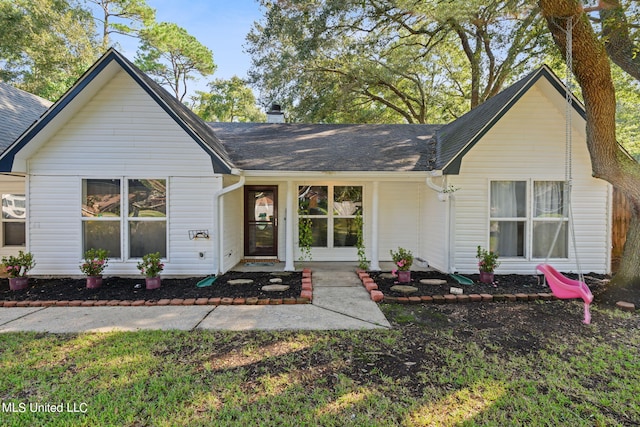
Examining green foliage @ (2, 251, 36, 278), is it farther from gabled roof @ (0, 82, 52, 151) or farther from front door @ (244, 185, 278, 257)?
front door @ (244, 185, 278, 257)

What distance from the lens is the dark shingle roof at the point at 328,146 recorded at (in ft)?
24.6

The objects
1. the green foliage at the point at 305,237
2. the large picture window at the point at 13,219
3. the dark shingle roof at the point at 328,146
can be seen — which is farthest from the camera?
the green foliage at the point at 305,237

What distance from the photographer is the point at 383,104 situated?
1994cm

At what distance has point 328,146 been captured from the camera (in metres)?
8.62

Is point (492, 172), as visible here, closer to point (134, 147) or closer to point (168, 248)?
point (168, 248)

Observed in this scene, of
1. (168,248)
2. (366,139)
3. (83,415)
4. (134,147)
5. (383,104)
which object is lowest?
(83,415)

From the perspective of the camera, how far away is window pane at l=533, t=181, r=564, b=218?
7121 millimetres

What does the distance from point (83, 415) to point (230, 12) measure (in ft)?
44.7

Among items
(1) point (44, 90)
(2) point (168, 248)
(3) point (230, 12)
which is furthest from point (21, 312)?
(1) point (44, 90)

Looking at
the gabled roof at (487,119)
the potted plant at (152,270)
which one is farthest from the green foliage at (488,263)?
the potted plant at (152,270)

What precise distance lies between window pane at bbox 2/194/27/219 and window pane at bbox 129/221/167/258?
13.1 ft

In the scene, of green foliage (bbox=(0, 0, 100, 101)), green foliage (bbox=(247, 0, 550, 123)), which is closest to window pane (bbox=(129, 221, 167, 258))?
green foliage (bbox=(247, 0, 550, 123))

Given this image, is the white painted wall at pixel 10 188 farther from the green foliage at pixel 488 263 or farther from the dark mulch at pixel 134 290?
the green foliage at pixel 488 263

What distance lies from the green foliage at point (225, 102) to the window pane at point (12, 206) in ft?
68.8
